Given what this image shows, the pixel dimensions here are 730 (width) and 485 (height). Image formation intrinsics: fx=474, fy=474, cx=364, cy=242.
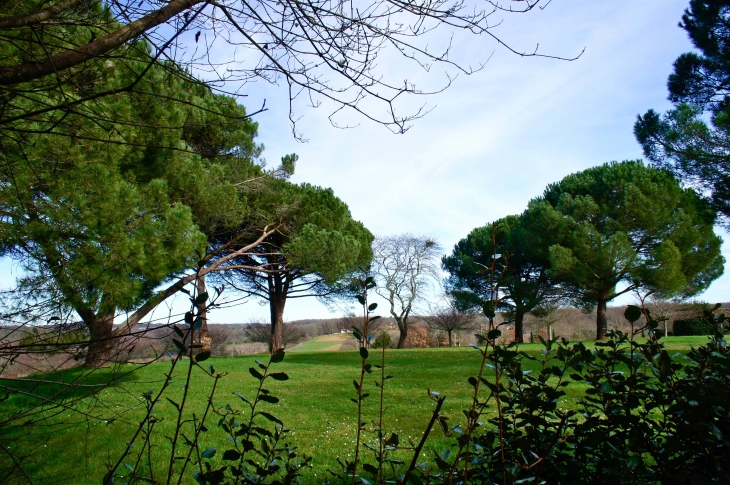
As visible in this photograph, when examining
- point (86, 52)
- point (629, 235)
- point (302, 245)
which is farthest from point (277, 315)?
point (86, 52)

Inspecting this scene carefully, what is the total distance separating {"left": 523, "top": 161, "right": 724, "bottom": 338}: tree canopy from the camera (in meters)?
17.3

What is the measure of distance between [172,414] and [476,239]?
20.6m

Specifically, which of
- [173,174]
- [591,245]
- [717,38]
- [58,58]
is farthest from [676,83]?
[58,58]

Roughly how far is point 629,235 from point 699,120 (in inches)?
390

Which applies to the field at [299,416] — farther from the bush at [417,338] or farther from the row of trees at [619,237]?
the bush at [417,338]

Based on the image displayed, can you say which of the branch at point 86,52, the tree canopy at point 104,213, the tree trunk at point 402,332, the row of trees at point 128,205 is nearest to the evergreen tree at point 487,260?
the tree trunk at point 402,332

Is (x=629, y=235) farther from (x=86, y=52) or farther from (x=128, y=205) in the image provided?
(x=86, y=52)

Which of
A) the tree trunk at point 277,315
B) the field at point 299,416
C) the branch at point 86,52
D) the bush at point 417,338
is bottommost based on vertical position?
the bush at point 417,338

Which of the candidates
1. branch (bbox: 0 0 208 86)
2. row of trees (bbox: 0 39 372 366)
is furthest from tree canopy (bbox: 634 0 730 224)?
branch (bbox: 0 0 208 86)

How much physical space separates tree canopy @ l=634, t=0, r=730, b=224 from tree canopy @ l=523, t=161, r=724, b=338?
235 inches

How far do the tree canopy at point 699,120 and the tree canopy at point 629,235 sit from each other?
5.97 metres

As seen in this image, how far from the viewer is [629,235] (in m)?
18.8

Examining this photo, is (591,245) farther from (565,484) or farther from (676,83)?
(565,484)

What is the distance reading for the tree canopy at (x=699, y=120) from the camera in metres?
A: 9.88
